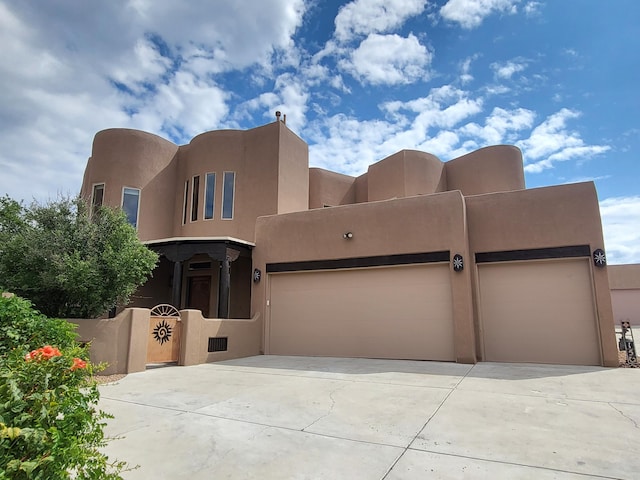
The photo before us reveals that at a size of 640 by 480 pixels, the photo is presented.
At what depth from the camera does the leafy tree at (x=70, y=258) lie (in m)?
8.79

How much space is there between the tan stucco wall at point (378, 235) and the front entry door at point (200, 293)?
302cm

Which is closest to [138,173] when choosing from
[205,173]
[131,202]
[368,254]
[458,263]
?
[131,202]

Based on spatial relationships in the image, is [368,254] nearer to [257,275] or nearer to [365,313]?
[365,313]

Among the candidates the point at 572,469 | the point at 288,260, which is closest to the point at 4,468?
the point at 572,469

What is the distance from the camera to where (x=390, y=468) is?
11.7 feet

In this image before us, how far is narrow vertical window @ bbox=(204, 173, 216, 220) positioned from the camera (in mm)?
15391

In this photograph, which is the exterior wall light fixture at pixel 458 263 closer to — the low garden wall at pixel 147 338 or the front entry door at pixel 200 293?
the low garden wall at pixel 147 338

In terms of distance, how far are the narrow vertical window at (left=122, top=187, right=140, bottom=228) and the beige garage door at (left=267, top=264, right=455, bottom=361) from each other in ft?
21.2

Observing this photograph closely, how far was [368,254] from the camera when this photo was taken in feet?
38.3

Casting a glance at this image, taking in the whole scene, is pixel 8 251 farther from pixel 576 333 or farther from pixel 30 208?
pixel 576 333

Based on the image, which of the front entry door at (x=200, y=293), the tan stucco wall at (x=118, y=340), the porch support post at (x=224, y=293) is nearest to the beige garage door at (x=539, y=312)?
the porch support post at (x=224, y=293)

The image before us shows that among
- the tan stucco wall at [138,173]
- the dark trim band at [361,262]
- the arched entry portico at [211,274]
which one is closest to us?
the dark trim band at [361,262]

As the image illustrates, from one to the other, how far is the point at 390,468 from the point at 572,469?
5.12 feet

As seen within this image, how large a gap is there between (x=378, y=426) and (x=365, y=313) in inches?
265
